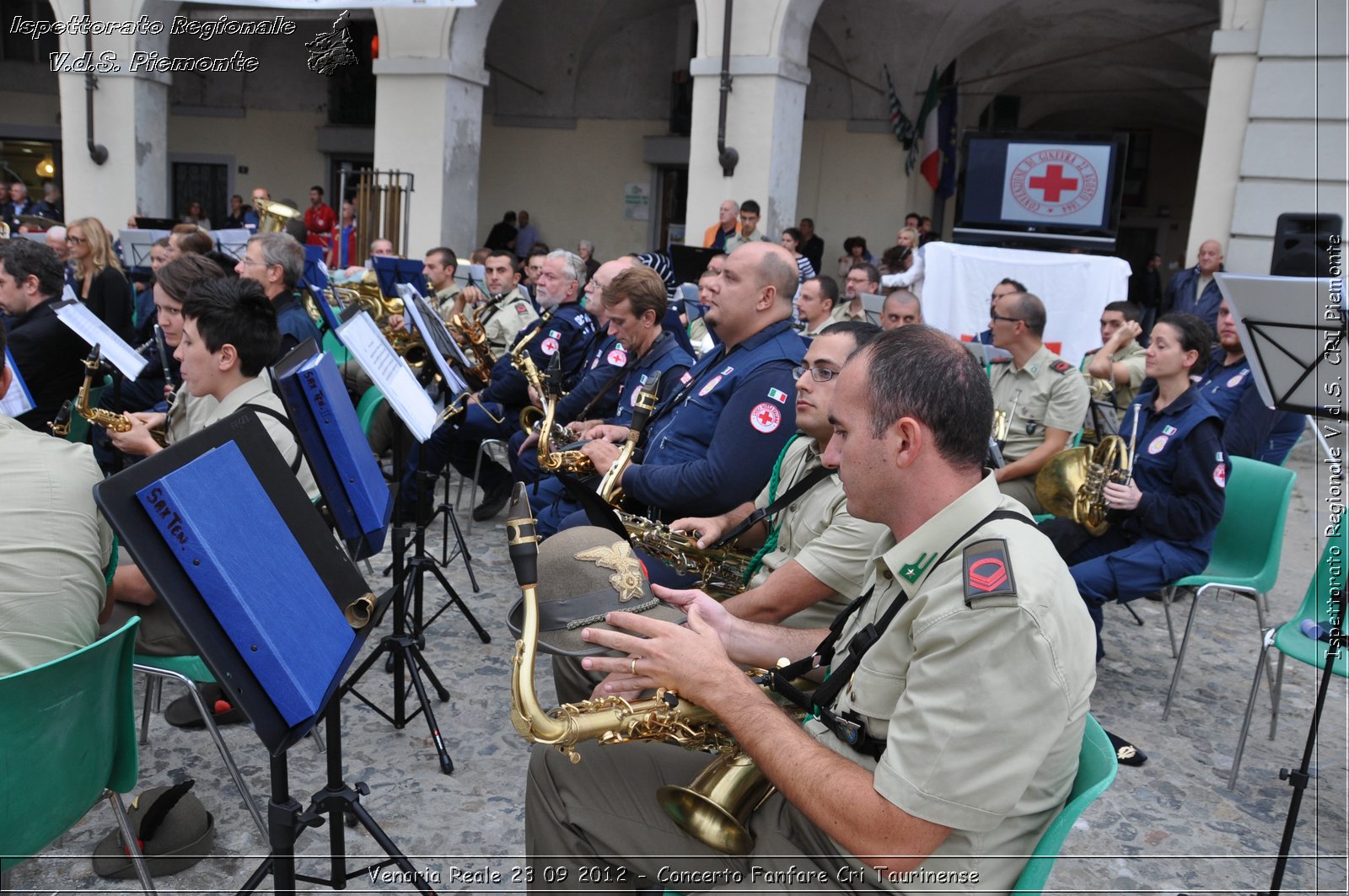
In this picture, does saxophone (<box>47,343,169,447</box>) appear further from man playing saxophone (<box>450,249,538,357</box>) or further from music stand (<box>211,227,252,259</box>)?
music stand (<box>211,227,252,259</box>)

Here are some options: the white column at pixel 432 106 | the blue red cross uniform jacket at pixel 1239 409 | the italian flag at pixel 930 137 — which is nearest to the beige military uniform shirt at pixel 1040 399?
the blue red cross uniform jacket at pixel 1239 409

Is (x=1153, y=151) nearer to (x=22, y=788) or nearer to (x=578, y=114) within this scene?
(x=578, y=114)

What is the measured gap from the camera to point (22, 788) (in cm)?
199

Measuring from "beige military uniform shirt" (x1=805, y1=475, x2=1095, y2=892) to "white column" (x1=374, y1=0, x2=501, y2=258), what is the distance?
1191 cm

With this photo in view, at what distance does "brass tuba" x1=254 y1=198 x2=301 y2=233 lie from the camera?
1138 cm

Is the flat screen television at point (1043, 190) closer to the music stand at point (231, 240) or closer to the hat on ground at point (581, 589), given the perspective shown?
the music stand at point (231, 240)

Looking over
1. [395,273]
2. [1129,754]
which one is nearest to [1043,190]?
[395,273]

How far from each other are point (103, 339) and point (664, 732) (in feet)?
12.5

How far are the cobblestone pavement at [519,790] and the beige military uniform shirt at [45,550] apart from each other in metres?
0.95

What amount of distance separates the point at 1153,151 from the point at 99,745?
24767 mm

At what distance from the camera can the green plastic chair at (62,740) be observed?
1.94m

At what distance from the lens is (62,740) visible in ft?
6.72

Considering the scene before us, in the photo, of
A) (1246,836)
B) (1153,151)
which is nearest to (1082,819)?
(1246,836)

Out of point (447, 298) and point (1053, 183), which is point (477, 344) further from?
point (1053, 183)
